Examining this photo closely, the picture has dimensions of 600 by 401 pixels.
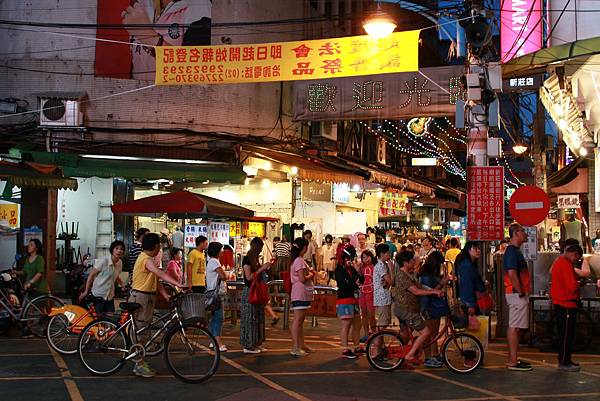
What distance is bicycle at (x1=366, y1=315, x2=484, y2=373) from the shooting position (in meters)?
10.7

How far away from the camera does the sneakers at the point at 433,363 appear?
445 inches

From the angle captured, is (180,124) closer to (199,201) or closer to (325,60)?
(199,201)

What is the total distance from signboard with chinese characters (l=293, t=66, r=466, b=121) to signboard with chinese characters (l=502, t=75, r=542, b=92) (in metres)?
0.97

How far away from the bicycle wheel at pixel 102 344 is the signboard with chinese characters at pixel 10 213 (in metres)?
10.9

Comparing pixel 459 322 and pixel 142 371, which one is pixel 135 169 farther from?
pixel 459 322

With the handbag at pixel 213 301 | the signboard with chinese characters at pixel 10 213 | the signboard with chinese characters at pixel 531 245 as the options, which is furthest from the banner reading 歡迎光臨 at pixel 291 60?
the signboard with chinese characters at pixel 10 213

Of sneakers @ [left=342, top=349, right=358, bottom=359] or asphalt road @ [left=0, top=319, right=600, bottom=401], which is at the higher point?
sneakers @ [left=342, top=349, right=358, bottom=359]

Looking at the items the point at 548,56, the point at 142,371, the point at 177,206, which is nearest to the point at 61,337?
the point at 142,371

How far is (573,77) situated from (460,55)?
2.76m

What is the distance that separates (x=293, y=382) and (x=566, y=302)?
4.26m

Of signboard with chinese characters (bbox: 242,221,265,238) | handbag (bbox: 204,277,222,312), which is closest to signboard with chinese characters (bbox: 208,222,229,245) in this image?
signboard with chinese characters (bbox: 242,221,265,238)

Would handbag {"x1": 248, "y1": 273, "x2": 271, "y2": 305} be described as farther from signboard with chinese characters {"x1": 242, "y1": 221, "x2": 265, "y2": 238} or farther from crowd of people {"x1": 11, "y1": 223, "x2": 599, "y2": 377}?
signboard with chinese characters {"x1": 242, "y1": 221, "x2": 265, "y2": 238}

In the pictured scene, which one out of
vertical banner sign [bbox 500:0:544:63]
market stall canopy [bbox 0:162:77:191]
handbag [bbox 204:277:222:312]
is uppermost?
vertical banner sign [bbox 500:0:544:63]

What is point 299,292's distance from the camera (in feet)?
39.9
